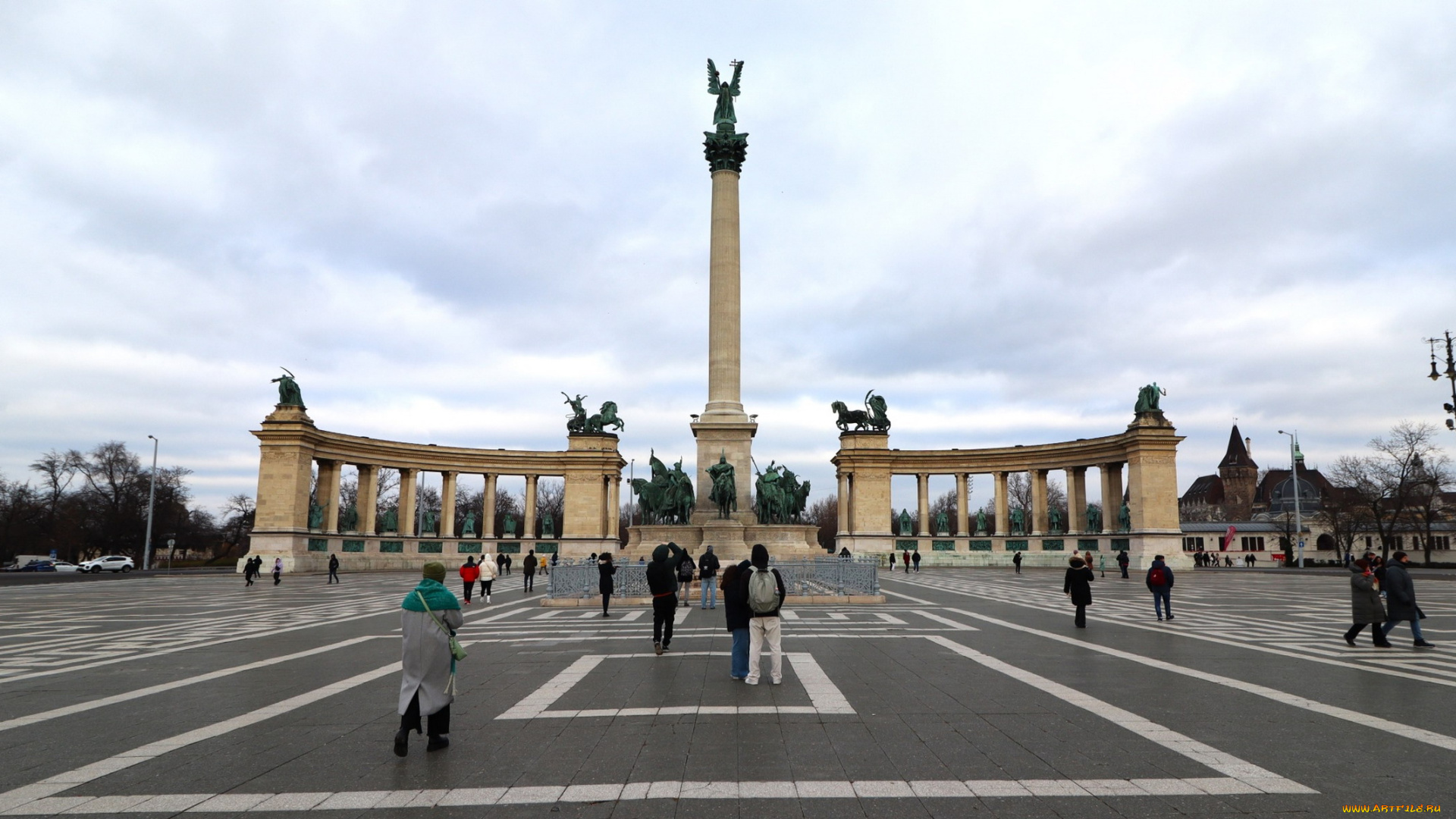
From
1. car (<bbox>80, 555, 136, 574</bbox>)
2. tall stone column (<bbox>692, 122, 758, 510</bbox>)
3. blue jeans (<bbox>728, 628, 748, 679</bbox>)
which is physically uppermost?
tall stone column (<bbox>692, 122, 758, 510</bbox>)

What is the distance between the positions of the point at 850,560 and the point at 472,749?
800 inches

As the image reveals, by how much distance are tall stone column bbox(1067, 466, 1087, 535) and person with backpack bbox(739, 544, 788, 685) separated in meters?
63.0

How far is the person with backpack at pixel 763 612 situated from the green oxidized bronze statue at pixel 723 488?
1032 inches

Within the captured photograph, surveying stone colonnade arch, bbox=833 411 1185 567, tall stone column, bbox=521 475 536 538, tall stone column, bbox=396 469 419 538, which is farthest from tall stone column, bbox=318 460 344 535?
stone colonnade arch, bbox=833 411 1185 567

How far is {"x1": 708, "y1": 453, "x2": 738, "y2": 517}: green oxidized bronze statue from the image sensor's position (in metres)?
37.3

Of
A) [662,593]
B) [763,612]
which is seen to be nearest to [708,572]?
[662,593]

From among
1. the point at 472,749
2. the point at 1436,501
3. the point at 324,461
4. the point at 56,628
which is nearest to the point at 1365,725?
the point at 472,749

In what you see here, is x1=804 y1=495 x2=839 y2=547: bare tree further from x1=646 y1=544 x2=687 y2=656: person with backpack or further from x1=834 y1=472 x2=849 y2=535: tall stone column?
x1=646 y1=544 x2=687 y2=656: person with backpack

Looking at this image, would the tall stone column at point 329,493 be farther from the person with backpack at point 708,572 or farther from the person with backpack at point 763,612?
the person with backpack at point 763,612

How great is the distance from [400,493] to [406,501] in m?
0.87

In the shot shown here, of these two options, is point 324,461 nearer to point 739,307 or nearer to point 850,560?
point 739,307

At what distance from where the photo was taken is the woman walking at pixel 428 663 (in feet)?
24.6

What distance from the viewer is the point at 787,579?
86.0 ft

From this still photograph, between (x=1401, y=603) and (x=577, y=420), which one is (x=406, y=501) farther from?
(x=1401, y=603)
